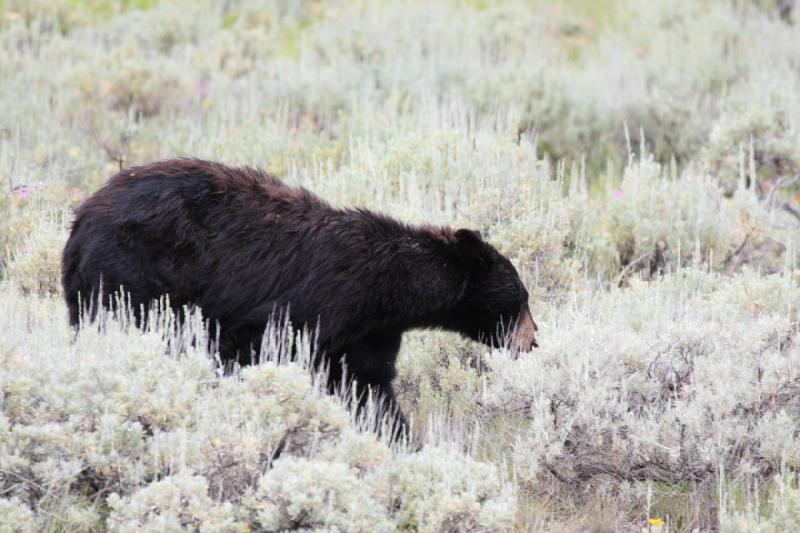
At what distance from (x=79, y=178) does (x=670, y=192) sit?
5.36 meters

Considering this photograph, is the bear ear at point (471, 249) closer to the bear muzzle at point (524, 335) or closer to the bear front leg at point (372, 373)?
the bear muzzle at point (524, 335)

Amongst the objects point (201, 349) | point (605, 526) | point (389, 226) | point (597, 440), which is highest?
point (389, 226)

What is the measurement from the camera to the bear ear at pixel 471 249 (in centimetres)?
614

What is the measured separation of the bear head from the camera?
625 cm

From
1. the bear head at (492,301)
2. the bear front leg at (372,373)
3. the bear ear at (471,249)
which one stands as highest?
the bear ear at (471,249)

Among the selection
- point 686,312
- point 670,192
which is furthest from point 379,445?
point 670,192

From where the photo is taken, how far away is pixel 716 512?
5270mm

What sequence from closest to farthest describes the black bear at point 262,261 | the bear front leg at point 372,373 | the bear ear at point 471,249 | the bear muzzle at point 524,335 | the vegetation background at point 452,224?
the vegetation background at point 452,224, the black bear at point 262,261, the bear front leg at point 372,373, the bear ear at point 471,249, the bear muzzle at point 524,335

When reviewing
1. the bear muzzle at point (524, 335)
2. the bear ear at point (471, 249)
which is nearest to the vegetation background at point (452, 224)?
the bear muzzle at point (524, 335)

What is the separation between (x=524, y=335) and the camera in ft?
21.0

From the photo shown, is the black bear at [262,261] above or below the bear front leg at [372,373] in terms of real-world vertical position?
above

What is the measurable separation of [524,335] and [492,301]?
298 millimetres

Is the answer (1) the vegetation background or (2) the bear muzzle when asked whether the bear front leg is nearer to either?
(1) the vegetation background

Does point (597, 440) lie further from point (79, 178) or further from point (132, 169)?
point (79, 178)
